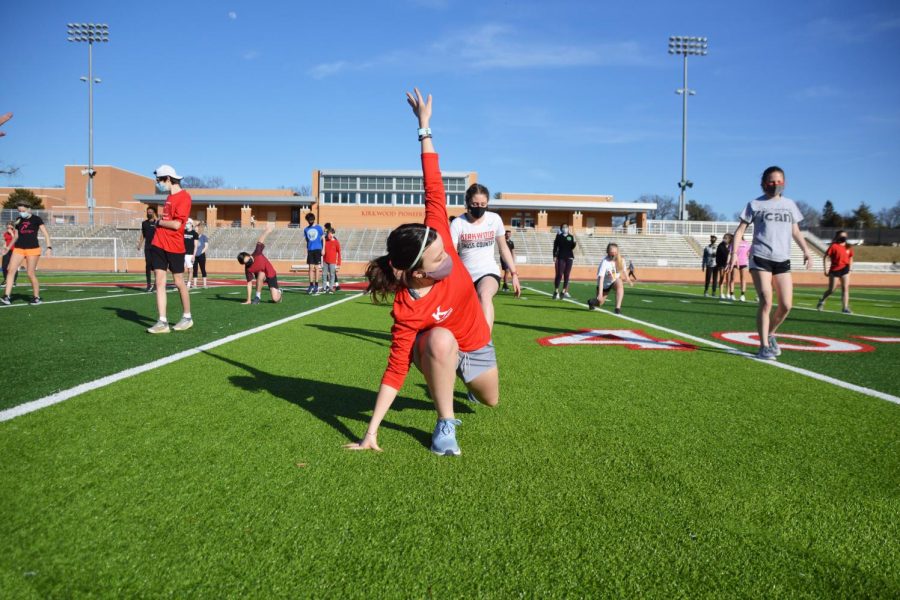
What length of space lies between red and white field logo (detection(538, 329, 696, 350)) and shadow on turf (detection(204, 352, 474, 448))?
3399mm

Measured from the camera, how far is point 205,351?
Result: 5.97 m

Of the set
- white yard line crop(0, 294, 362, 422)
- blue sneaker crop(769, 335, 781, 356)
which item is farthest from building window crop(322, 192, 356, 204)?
blue sneaker crop(769, 335, 781, 356)

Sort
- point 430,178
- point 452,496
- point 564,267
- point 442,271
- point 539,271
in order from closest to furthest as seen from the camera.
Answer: point 452,496
point 442,271
point 430,178
point 564,267
point 539,271

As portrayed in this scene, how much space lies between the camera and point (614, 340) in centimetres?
764

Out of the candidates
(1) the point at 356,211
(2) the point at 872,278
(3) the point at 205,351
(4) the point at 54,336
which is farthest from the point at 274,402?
(1) the point at 356,211

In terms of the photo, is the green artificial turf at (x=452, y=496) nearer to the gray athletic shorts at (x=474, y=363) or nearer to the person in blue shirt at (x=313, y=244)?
the gray athletic shorts at (x=474, y=363)

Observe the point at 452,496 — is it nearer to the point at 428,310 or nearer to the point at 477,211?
the point at 428,310

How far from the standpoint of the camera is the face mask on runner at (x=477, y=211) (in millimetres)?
5887

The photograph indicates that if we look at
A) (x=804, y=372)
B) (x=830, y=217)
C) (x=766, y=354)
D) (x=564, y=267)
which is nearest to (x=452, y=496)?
(x=804, y=372)

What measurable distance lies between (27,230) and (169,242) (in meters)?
5.21

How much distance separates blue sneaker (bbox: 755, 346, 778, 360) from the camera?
6.27 metres

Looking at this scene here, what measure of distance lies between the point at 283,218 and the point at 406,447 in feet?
229

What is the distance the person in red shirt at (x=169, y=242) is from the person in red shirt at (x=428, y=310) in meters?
5.21

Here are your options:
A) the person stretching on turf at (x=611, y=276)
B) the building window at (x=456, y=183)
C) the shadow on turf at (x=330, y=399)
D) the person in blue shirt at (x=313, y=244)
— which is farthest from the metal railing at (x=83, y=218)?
the shadow on turf at (x=330, y=399)
